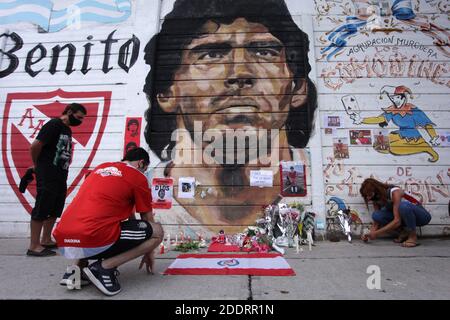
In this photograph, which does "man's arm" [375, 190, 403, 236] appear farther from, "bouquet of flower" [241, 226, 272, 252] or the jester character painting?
"bouquet of flower" [241, 226, 272, 252]

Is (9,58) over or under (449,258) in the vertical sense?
over

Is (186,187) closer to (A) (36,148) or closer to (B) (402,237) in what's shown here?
(A) (36,148)

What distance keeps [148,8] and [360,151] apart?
4349 mm

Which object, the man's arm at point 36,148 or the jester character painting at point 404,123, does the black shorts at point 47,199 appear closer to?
the man's arm at point 36,148

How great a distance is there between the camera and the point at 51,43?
548cm

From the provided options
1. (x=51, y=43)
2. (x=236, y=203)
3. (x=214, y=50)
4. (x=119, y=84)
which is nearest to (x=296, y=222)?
(x=236, y=203)

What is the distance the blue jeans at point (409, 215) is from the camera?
3850mm

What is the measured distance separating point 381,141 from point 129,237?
12.9 feet

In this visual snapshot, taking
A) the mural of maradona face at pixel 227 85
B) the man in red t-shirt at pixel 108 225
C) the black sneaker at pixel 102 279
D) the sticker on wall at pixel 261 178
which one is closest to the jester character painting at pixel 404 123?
the mural of maradona face at pixel 227 85

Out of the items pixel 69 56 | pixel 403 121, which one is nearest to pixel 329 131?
pixel 403 121

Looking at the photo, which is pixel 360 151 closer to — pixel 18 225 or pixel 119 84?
pixel 119 84

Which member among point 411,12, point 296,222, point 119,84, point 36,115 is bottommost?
point 296,222

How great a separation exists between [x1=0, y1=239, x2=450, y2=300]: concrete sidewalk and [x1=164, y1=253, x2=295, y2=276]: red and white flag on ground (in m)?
0.11

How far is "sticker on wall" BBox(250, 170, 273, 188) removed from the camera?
460 cm
